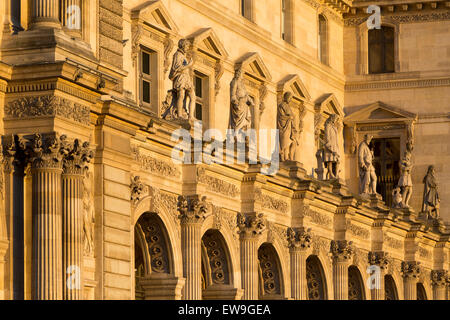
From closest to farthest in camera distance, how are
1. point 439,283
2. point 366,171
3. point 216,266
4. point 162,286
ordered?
point 162,286, point 216,266, point 366,171, point 439,283

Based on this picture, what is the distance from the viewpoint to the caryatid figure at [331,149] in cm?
6227

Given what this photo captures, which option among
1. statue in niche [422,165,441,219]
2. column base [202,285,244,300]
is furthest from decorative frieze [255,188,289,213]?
statue in niche [422,165,441,219]

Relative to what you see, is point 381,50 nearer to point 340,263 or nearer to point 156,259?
point 340,263

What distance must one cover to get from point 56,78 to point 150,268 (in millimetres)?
11278

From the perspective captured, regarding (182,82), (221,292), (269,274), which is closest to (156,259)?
(221,292)

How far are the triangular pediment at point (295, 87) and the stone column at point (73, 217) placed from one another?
1070 inches

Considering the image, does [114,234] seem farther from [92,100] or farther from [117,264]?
[92,100]

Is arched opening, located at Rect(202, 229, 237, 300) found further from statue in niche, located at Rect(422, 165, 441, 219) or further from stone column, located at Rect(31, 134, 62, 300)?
statue in niche, located at Rect(422, 165, 441, 219)

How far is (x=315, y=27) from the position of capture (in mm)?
69750

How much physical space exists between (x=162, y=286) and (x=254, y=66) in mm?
17053

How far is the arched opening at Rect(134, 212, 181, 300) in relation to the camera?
4688 cm

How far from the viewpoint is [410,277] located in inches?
2650

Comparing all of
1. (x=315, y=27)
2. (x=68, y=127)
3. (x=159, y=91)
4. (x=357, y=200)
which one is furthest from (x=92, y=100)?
(x=315, y=27)
